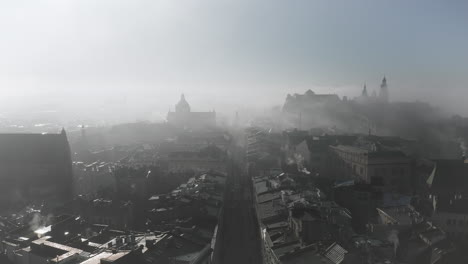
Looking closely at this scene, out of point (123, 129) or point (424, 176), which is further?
point (123, 129)

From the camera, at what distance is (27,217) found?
137 feet

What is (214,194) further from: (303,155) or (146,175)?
(303,155)

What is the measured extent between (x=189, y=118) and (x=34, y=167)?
9920cm

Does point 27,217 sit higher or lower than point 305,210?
lower

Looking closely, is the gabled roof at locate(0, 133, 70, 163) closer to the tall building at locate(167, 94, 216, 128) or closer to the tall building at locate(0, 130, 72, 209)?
the tall building at locate(0, 130, 72, 209)

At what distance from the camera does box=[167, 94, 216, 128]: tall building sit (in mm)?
153750

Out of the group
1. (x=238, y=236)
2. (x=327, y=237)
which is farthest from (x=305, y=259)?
(x=238, y=236)

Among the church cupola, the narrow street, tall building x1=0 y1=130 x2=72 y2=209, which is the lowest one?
the narrow street

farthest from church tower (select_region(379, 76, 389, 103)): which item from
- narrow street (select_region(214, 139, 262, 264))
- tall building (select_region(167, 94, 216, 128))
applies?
narrow street (select_region(214, 139, 262, 264))

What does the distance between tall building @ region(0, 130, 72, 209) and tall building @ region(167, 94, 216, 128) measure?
9154 cm

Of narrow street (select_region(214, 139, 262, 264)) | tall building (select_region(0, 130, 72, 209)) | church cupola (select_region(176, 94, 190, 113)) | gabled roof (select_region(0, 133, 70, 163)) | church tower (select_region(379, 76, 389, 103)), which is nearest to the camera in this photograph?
narrow street (select_region(214, 139, 262, 264))

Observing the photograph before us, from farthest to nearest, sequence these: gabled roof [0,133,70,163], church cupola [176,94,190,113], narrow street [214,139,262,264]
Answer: church cupola [176,94,190,113] < gabled roof [0,133,70,163] < narrow street [214,139,262,264]

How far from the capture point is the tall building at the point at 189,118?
153750mm

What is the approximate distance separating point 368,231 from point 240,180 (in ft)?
122
